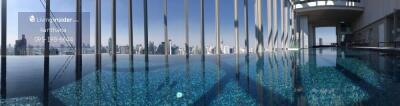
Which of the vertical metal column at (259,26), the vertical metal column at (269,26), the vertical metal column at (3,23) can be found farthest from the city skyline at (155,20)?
the vertical metal column at (269,26)

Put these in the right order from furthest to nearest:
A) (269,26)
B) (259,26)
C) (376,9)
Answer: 1. (376,9)
2. (269,26)
3. (259,26)

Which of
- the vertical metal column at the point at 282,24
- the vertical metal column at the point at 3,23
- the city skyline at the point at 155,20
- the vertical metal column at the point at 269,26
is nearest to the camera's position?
the vertical metal column at the point at 3,23

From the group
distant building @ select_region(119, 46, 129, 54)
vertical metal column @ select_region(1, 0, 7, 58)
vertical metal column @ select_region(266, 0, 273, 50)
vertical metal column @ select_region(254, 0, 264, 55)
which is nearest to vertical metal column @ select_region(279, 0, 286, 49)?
vertical metal column @ select_region(266, 0, 273, 50)

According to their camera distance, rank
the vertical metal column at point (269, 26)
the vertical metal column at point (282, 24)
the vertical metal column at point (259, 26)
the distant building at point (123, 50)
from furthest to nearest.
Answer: the vertical metal column at point (282, 24) < the vertical metal column at point (269, 26) < the vertical metal column at point (259, 26) < the distant building at point (123, 50)

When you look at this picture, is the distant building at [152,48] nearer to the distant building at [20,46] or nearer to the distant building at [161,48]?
the distant building at [161,48]

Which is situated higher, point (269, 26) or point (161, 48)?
point (269, 26)

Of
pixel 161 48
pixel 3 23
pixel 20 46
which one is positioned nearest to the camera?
pixel 3 23

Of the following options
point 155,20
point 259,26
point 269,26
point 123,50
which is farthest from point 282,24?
point 123,50

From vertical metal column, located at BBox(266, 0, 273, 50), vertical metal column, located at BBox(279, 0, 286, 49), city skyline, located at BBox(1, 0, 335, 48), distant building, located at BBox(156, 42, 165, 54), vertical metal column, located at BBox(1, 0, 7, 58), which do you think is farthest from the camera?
vertical metal column, located at BBox(279, 0, 286, 49)

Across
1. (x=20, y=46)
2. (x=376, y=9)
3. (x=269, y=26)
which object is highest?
(x=376, y=9)

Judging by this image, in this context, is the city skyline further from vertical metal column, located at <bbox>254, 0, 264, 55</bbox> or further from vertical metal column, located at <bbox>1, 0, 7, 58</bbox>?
vertical metal column, located at <bbox>254, 0, 264, 55</bbox>

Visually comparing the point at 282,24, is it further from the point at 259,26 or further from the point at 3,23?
the point at 3,23

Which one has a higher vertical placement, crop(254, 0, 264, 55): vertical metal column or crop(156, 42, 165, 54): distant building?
crop(254, 0, 264, 55): vertical metal column

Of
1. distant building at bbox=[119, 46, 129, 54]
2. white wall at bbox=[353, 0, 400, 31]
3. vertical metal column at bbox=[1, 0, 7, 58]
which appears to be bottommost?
distant building at bbox=[119, 46, 129, 54]
